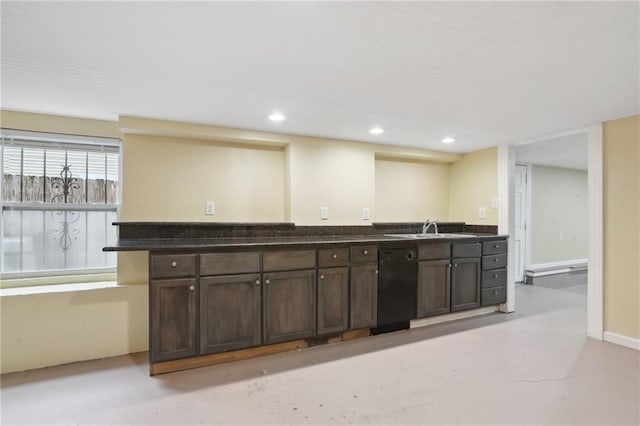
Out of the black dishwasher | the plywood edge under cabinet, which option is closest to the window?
the plywood edge under cabinet

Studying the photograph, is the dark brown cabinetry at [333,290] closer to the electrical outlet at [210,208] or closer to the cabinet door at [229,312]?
the cabinet door at [229,312]

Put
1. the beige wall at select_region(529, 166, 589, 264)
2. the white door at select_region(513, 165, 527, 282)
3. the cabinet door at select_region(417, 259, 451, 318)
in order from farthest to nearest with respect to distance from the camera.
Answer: the beige wall at select_region(529, 166, 589, 264) → the white door at select_region(513, 165, 527, 282) → the cabinet door at select_region(417, 259, 451, 318)

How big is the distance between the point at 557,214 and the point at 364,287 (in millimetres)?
4836

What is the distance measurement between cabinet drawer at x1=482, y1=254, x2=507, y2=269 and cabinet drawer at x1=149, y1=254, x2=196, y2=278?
316cm

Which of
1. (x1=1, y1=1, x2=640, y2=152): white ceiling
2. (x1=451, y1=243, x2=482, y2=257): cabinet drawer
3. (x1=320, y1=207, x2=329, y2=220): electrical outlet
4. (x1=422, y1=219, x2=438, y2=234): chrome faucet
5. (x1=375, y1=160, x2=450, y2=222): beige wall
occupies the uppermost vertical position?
(x1=1, y1=1, x2=640, y2=152): white ceiling

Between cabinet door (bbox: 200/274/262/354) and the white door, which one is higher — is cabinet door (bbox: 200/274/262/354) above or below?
below

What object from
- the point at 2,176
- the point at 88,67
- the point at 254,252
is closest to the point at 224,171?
the point at 254,252

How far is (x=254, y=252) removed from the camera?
2.66 m

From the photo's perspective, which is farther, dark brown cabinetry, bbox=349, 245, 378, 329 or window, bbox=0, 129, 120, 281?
dark brown cabinetry, bbox=349, 245, 378, 329

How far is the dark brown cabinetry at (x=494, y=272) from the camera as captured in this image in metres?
3.82

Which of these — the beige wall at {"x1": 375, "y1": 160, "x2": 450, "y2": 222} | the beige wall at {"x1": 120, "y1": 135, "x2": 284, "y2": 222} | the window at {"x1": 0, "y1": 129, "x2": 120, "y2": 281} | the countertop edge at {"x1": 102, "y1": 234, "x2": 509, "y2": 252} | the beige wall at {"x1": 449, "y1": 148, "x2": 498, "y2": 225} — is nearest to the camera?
the countertop edge at {"x1": 102, "y1": 234, "x2": 509, "y2": 252}

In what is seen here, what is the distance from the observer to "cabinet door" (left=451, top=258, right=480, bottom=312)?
142 inches

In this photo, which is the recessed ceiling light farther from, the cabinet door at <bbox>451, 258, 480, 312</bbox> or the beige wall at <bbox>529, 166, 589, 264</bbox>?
the beige wall at <bbox>529, 166, 589, 264</bbox>

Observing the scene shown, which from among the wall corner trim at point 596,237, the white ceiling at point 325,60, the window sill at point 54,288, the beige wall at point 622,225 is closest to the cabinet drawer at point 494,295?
the wall corner trim at point 596,237
